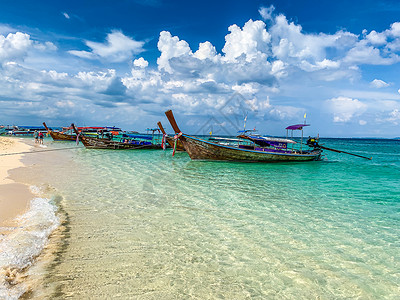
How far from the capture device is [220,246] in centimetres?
537

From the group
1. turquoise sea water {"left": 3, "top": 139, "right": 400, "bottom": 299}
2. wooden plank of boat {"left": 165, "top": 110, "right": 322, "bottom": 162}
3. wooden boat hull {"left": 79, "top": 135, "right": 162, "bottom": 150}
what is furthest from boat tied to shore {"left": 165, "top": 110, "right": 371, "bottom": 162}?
wooden boat hull {"left": 79, "top": 135, "right": 162, "bottom": 150}

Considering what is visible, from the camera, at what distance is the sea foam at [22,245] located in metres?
3.44

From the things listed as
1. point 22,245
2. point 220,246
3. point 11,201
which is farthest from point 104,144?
point 220,246

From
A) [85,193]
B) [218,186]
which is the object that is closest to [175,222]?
[85,193]

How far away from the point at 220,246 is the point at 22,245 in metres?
3.95

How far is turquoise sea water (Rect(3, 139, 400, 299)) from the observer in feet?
12.7

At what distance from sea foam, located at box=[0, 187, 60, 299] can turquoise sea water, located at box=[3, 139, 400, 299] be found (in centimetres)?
31

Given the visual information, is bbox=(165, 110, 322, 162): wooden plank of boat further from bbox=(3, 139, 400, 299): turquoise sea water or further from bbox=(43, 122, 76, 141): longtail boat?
bbox=(43, 122, 76, 141): longtail boat

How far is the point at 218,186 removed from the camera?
1180 cm

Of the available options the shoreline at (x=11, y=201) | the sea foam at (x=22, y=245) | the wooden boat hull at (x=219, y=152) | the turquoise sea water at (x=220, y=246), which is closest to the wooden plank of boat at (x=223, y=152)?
the wooden boat hull at (x=219, y=152)

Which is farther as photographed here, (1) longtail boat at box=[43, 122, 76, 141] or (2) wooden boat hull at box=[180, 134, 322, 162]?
(1) longtail boat at box=[43, 122, 76, 141]

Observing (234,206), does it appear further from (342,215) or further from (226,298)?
(226,298)

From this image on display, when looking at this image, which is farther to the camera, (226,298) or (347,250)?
(347,250)

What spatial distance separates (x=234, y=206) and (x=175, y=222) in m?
2.65
